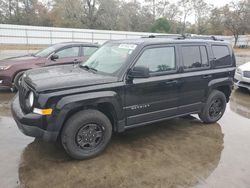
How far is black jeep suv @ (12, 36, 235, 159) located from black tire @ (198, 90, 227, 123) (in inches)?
1.0

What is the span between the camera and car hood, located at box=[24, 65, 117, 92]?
312 centimetres

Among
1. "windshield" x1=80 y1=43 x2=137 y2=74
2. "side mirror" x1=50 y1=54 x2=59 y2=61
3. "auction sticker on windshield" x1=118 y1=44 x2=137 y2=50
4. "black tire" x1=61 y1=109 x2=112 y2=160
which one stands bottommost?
"black tire" x1=61 y1=109 x2=112 y2=160

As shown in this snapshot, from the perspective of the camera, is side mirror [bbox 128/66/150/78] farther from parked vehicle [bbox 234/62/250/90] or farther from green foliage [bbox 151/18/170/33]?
green foliage [bbox 151/18/170/33]

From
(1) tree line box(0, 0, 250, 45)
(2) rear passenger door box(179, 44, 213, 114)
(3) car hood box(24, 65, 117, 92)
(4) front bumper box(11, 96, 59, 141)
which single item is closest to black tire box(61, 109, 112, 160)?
(4) front bumper box(11, 96, 59, 141)

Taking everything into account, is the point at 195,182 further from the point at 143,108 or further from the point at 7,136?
the point at 7,136

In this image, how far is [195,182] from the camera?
3010 millimetres

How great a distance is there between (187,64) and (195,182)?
2.17 metres

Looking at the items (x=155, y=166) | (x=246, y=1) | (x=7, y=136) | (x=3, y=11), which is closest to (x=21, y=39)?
(x=3, y=11)

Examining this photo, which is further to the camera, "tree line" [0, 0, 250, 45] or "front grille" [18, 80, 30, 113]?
"tree line" [0, 0, 250, 45]

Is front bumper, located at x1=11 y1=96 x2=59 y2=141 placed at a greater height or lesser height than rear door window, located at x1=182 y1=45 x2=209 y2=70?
lesser

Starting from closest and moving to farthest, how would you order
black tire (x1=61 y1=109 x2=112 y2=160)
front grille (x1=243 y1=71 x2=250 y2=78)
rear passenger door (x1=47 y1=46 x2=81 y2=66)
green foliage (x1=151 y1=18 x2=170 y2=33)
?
black tire (x1=61 y1=109 x2=112 y2=160) < rear passenger door (x1=47 y1=46 x2=81 y2=66) < front grille (x1=243 y1=71 x2=250 y2=78) < green foliage (x1=151 y1=18 x2=170 y2=33)

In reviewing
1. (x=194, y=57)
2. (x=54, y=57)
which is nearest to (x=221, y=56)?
(x=194, y=57)

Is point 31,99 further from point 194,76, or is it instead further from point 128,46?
point 194,76

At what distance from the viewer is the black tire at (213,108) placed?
486 centimetres
